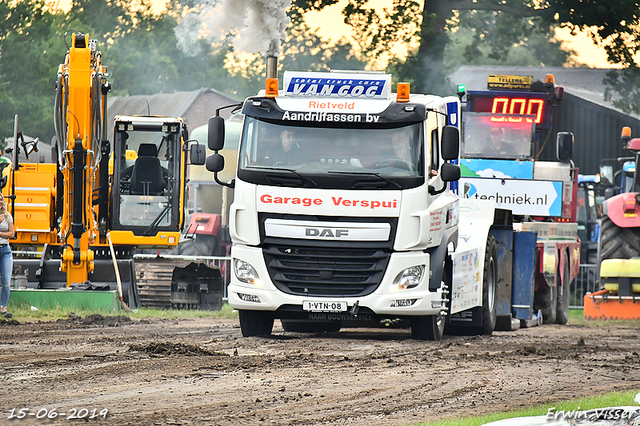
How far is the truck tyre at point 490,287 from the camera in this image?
49.0ft

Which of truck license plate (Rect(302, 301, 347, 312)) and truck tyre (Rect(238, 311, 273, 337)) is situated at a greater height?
truck license plate (Rect(302, 301, 347, 312))

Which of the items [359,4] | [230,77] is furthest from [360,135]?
[230,77]

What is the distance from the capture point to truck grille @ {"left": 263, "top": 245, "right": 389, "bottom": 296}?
1224 cm

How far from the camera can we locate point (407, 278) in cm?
1230

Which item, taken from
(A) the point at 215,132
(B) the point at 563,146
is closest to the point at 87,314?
(A) the point at 215,132

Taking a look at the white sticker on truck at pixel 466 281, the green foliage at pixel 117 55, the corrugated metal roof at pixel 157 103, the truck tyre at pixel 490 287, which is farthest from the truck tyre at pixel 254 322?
the corrugated metal roof at pixel 157 103

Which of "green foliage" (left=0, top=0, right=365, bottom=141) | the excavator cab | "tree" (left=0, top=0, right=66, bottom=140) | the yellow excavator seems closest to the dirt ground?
the yellow excavator

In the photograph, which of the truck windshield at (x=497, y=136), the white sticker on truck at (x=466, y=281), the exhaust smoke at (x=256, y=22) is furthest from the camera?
the exhaust smoke at (x=256, y=22)

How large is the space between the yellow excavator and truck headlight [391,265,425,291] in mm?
5979

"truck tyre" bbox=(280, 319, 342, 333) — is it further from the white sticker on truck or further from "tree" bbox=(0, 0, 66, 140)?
"tree" bbox=(0, 0, 66, 140)

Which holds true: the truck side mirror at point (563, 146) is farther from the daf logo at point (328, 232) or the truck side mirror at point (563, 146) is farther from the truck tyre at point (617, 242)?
the daf logo at point (328, 232)

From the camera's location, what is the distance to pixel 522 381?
31.8ft

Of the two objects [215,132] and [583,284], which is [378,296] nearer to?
[215,132]

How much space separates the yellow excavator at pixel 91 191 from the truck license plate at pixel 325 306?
5.67m
